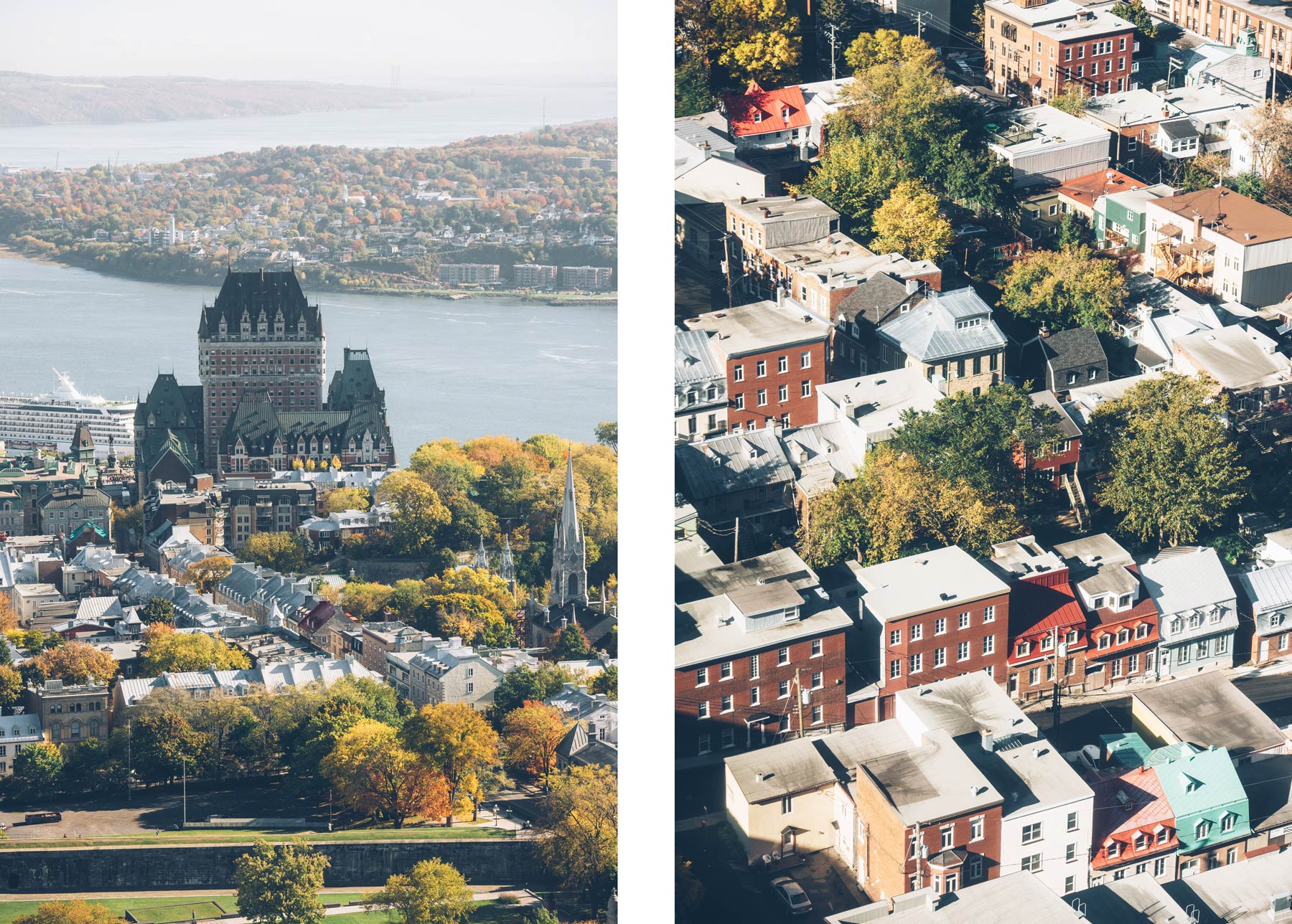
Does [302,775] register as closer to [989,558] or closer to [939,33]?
[989,558]

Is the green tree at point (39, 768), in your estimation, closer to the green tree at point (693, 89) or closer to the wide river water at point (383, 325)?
the wide river water at point (383, 325)

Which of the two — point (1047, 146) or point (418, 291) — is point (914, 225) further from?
point (418, 291)

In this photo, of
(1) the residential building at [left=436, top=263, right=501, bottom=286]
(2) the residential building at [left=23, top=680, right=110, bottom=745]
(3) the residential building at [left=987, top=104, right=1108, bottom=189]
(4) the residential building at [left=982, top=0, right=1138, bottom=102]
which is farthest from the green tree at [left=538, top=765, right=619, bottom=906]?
(4) the residential building at [left=982, top=0, right=1138, bottom=102]

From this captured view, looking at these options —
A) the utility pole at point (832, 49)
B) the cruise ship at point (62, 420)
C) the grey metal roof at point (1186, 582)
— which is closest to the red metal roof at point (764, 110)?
the utility pole at point (832, 49)

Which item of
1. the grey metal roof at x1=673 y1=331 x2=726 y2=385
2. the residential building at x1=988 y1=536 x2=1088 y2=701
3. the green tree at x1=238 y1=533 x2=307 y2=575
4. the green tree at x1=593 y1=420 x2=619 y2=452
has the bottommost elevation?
the residential building at x1=988 y1=536 x2=1088 y2=701

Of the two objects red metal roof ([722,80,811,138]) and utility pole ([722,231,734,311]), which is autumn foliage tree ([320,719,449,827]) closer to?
utility pole ([722,231,734,311])
